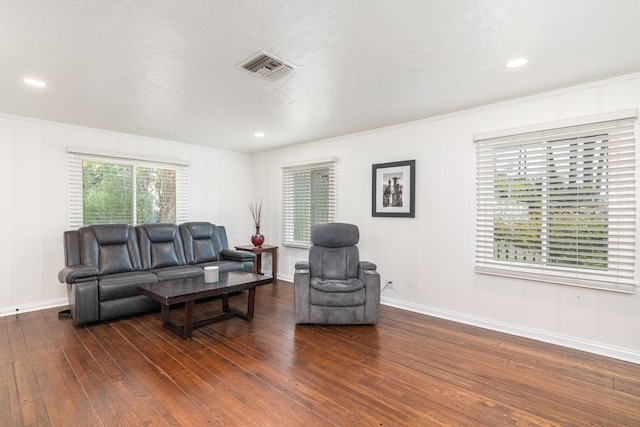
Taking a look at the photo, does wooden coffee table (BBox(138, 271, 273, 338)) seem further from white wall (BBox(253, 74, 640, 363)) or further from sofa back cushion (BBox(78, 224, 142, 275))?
white wall (BBox(253, 74, 640, 363))

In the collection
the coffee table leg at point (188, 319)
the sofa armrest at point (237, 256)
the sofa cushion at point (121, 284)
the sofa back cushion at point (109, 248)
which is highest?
the sofa back cushion at point (109, 248)

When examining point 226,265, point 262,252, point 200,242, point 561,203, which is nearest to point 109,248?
point 200,242

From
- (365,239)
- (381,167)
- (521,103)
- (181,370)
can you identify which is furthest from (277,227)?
(521,103)

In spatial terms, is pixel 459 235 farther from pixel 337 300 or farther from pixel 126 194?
pixel 126 194

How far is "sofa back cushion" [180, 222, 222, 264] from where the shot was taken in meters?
4.69

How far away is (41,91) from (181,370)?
113 inches

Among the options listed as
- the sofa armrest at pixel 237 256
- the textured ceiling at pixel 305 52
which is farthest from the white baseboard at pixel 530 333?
the textured ceiling at pixel 305 52

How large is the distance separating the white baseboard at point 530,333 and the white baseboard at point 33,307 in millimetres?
4267

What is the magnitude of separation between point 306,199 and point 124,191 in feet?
8.97

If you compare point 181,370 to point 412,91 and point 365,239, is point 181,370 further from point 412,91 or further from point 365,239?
point 412,91

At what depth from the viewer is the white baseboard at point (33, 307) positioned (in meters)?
3.66

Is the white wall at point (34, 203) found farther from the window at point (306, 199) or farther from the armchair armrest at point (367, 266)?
the armchair armrest at point (367, 266)

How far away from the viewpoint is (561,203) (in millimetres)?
2920

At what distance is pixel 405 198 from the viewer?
157 inches
